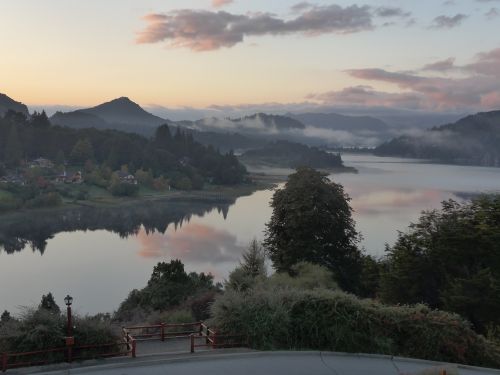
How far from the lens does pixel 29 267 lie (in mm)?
75688

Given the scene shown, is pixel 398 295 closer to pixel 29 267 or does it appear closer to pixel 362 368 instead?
pixel 362 368

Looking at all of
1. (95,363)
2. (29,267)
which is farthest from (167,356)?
(29,267)

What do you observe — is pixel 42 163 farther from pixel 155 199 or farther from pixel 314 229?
pixel 314 229

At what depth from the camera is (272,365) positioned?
15539 millimetres

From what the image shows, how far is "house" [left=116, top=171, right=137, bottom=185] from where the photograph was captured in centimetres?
17566

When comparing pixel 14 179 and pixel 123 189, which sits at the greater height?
pixel 14 179

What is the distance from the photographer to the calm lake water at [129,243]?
6262 centimetres

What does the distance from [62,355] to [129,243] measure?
8139 centimetres

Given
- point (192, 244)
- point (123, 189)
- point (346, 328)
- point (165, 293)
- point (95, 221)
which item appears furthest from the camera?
point (123, 189)

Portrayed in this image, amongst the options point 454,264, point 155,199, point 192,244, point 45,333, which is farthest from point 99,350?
point 155,199

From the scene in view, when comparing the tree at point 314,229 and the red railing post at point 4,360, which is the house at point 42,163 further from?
the red railing post at point 4,360

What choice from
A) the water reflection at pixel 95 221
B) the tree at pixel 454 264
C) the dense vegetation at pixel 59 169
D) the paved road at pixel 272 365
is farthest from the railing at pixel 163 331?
the dense vegetation at pixel 59 169

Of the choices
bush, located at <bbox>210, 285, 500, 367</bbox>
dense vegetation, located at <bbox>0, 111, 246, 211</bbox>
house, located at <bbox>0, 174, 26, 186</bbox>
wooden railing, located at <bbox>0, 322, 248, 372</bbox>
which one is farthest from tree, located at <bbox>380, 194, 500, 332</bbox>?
house, located at <bbox>0, 174, 26, 186</bbox>

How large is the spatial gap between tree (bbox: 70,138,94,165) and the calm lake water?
5782 cm
